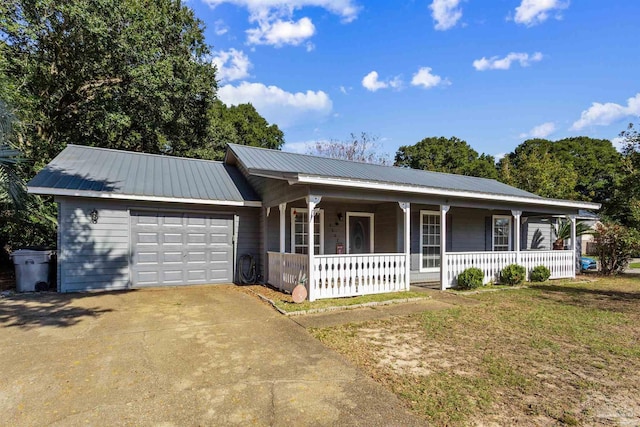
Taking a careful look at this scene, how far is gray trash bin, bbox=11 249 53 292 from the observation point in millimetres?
8094

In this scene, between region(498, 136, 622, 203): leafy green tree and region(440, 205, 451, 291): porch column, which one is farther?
region(498, 136, 622, 203): leafy green tree

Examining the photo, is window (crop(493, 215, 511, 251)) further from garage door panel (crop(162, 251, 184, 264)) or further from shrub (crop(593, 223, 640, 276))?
garage door panel (crop(162, 251, 184, 264))

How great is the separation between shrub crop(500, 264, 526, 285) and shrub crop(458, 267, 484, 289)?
1.18 meters

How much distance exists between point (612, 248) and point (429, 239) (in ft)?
26.5

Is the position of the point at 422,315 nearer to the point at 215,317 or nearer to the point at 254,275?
the point at 215,317

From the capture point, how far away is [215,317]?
19.9ft

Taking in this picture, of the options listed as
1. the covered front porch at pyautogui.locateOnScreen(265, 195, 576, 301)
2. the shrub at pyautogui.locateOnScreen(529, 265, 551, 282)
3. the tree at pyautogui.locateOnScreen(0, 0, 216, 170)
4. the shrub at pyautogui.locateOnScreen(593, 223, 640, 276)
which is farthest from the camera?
the shrub at pyautogui.locateOnScreen(593, 223, 640, 276)

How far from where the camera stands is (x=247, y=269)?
1009 cm

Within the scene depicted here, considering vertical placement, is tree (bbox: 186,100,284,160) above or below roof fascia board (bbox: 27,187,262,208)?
above

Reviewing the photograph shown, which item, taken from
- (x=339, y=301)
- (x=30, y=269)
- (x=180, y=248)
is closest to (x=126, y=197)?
(x=180, y=248)

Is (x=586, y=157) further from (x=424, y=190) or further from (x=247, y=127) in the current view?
(x=424, y=190)

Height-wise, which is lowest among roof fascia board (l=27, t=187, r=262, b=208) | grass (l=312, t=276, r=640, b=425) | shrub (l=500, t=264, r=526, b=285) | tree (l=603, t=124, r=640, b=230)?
grass (l=312, t=276, r=640, b=425)

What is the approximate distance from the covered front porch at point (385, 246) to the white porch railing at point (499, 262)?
0.09 feet

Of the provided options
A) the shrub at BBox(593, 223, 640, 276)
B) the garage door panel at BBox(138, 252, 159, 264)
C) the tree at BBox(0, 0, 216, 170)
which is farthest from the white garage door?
the shrub at BBox(593, 223, 640, 276)
